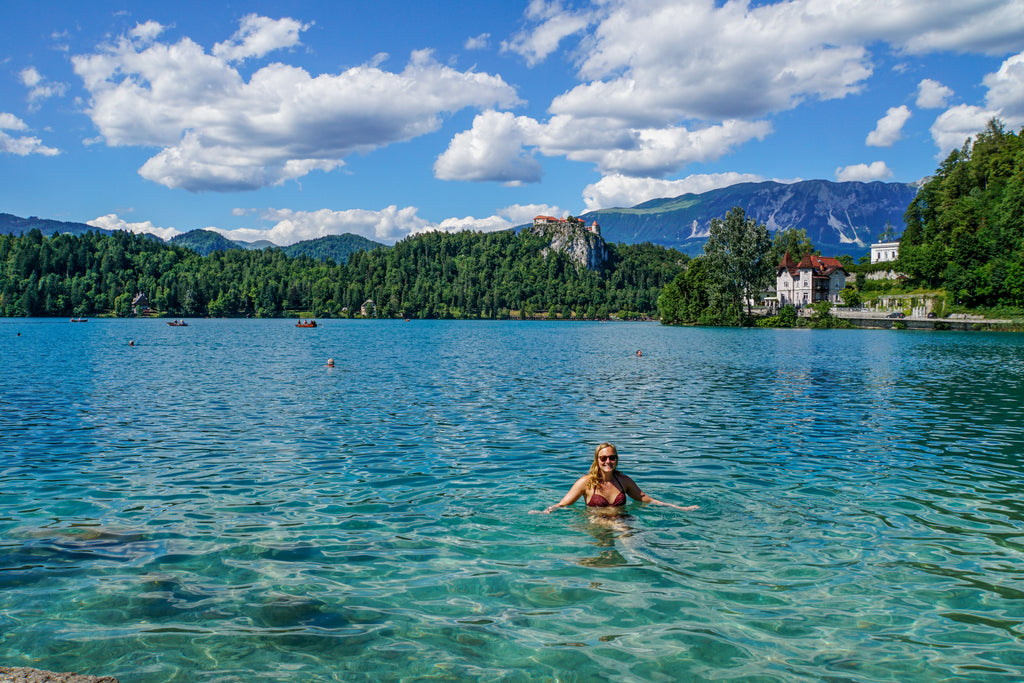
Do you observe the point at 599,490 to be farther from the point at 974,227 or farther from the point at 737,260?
the point at 974,227

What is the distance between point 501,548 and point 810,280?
617 ft

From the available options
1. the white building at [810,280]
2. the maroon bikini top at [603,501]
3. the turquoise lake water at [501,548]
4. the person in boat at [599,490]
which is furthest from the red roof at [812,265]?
the maroon bikini top at [603,501]

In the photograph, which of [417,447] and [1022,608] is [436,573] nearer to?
[1022,608]

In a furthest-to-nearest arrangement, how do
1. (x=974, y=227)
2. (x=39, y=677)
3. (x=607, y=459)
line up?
1. (x=974, y=227)
2. (x=607, y=459)
3. (x=39, y=677)

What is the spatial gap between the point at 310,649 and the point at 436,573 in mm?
2806

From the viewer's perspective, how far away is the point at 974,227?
141000 millimetres

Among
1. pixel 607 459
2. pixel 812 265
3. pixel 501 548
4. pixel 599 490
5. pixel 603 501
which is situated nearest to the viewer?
pixel 501 548

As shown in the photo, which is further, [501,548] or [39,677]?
[501,548]

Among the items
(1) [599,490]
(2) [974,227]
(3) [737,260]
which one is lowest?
(1) [599,490]

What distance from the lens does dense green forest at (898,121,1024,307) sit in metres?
125

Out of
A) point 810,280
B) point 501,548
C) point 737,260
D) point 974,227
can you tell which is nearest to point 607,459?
point 501,548

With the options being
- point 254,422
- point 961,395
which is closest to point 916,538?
point 254,422

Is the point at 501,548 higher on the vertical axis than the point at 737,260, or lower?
lower

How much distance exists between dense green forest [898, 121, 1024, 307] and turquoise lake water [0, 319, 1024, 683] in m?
121
